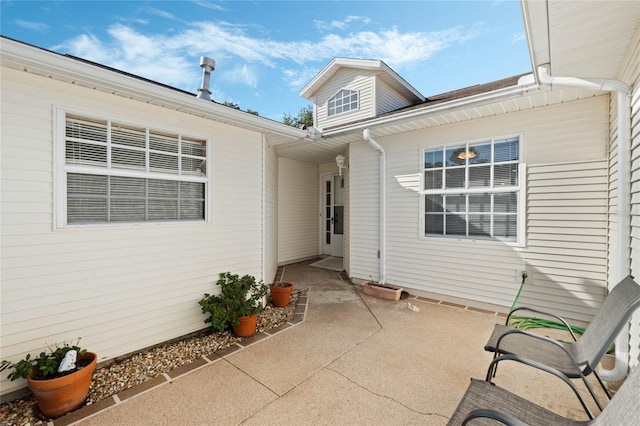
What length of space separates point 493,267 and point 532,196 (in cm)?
117

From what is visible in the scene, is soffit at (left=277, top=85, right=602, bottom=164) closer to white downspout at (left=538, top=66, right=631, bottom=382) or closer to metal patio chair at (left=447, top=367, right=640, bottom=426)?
white downspout at (left=538, top=66, right=631, bottom=382)

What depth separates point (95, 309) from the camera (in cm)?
273

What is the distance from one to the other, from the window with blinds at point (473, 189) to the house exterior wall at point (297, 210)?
3758 mm

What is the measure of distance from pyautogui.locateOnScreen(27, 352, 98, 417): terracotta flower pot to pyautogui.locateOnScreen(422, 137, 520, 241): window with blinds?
4807 millimetres

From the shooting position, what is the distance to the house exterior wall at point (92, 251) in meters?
2.30

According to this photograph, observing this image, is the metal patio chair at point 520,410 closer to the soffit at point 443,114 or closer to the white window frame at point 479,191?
the white window frame at point 479,191

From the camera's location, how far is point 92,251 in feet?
8.87

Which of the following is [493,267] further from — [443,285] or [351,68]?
[351,68]

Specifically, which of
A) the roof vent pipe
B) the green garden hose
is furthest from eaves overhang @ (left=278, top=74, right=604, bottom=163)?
the green garden hose

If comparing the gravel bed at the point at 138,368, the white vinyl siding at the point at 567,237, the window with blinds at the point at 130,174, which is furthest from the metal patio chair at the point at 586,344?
the window with blinds at the point at 130,174

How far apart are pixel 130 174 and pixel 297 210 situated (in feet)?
15.8

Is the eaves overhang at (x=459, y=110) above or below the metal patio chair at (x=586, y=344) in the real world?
above

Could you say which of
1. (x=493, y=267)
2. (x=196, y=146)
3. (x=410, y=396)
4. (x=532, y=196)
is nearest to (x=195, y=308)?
(x=196, y=146)

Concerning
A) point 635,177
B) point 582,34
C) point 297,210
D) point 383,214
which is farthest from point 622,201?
point 297,210
